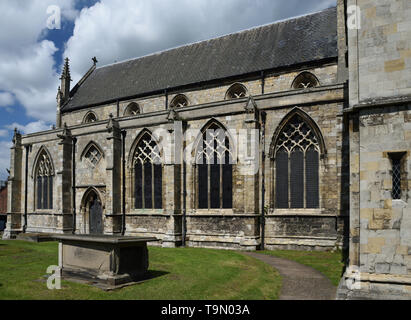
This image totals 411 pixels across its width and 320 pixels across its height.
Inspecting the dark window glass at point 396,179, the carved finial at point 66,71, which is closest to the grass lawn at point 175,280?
the dark window glass at point 396,179

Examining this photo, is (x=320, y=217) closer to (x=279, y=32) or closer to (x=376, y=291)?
(x=376, y=291)

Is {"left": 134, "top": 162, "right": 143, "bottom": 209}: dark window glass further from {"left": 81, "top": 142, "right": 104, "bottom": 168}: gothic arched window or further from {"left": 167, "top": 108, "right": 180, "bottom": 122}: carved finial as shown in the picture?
{"left": 167, "top": 108, "right": 180, "bottom": 122}: carved finial

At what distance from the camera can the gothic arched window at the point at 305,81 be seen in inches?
824

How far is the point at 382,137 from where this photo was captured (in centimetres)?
823

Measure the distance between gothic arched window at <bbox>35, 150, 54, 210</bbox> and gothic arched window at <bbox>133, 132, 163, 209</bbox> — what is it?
24.8ft

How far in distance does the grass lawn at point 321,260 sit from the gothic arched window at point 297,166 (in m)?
2.22

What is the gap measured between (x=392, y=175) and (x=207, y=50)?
21.3 meters

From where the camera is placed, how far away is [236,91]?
76.3 ft

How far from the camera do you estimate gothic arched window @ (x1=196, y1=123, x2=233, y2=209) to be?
17.7 m

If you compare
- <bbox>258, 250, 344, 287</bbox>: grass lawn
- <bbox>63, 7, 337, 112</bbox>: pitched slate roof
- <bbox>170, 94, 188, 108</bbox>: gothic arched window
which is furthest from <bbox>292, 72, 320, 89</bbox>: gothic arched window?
<bbox>258, 250, 344, 287</bbox>: grass lawn

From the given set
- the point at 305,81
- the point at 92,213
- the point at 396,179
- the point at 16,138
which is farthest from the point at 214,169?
the point at 16,138

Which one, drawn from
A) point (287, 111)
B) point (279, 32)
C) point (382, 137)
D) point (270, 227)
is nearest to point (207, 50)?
point (279, 32)

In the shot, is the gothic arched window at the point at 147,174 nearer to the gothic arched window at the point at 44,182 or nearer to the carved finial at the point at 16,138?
the gothic arched window at the point at 44,182

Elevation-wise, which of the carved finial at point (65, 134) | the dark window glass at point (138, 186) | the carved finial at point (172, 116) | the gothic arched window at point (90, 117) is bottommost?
the dark window glass at point (138, 186)
